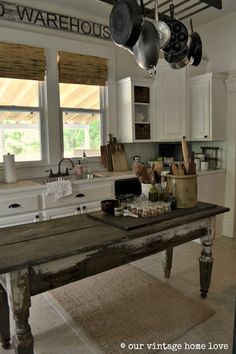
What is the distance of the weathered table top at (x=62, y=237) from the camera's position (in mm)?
1331

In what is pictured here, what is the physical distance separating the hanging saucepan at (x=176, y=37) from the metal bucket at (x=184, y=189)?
972 mm

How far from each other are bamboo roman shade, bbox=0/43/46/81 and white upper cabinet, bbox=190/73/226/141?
6.54 ft

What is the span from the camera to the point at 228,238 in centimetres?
390

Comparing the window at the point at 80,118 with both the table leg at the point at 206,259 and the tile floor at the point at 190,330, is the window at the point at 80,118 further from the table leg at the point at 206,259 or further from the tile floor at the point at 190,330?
the table leg at the point at 206,259

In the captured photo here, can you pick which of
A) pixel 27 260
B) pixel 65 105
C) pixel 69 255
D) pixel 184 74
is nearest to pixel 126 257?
pixel 69 255

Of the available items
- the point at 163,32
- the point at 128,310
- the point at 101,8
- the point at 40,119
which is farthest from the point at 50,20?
the point at 128,310

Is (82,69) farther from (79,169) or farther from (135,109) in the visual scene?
(79,169)

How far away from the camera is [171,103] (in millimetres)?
3881

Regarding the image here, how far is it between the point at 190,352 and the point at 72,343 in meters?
0.78

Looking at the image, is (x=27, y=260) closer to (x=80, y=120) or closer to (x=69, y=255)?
(x=69, y=255)

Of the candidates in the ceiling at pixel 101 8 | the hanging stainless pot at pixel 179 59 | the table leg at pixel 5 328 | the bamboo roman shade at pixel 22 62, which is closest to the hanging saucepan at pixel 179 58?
the hanging stainless pot at pixel 179 59

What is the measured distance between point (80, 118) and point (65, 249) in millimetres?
2588

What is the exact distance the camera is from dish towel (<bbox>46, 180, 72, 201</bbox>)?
2830 millimetres

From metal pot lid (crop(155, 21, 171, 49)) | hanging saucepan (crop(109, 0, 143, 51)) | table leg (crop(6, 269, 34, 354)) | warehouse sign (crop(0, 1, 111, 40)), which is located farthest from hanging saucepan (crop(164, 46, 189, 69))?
table leg (crop(6, 269, 34, 354))
